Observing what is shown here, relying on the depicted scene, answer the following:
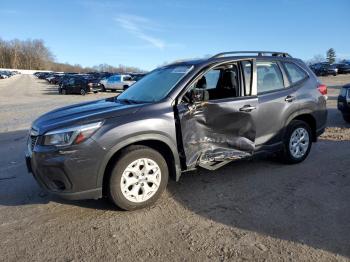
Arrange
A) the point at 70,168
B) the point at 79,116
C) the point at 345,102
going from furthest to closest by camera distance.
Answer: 1. the point at 345,102
2. the point at 79,116
3. the point at 70,168

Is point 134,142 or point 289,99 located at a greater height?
point 289,99

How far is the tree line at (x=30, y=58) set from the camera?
14825 cm

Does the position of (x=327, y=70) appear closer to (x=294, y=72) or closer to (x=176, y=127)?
(x=294, y=72)

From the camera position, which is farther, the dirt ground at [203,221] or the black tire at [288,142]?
the black tire at [288,142]

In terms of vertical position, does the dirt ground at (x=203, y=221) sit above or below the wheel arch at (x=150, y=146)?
below

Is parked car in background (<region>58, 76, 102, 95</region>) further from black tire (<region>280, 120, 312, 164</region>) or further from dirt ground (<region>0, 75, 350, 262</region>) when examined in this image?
black tire (<region>280, 120, 312, 164</region>)

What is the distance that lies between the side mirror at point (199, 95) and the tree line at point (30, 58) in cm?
14224

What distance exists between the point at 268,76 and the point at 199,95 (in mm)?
1470

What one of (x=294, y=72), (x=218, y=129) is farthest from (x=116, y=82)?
(x=218, y=129)

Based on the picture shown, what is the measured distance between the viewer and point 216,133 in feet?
15.5

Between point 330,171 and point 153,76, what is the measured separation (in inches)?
124

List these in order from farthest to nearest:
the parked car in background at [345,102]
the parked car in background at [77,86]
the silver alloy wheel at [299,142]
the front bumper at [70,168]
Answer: the parked car in background at [77,86] → the parked car in background at [345,102] → the silver alloy wheel at [299,142] → the front bumper at [70,168]

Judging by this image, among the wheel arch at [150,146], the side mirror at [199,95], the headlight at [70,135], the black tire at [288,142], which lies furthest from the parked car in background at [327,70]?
the headlight at [70,135]

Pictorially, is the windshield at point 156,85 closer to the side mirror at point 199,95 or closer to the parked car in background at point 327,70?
the side mirror at point 199,95
